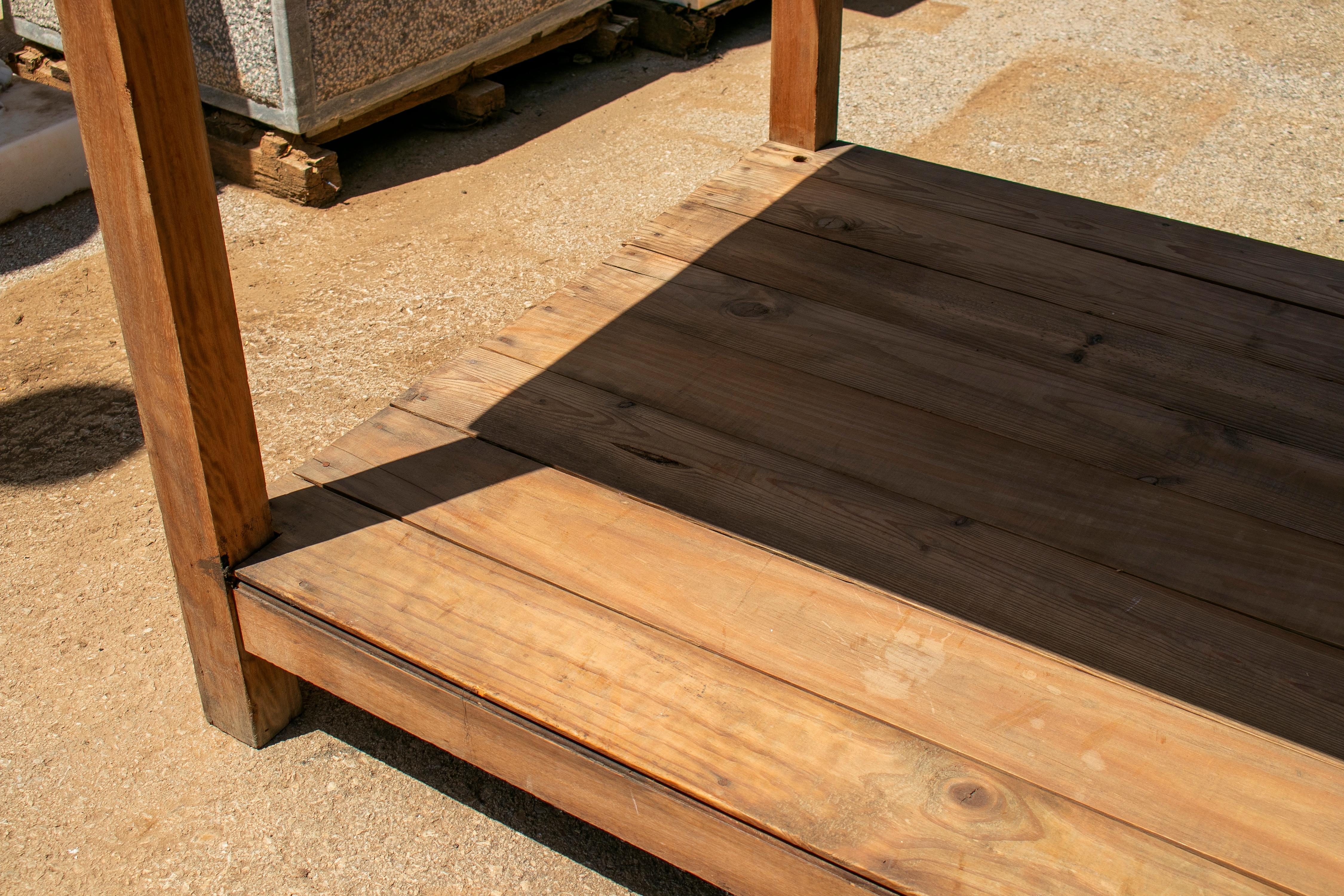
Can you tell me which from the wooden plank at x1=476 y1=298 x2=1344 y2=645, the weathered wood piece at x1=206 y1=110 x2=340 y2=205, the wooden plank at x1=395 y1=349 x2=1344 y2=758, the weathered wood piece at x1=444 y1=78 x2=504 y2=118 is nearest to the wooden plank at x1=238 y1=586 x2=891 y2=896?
the wooden plank at x1=395 y1=349 x2=1344 y2=758

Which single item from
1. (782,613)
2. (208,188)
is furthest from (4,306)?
(782,613)

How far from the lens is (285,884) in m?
1.67

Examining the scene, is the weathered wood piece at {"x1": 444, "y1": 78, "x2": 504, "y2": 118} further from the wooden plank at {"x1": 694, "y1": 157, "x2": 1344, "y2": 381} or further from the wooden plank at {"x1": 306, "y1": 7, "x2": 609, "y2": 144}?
the wooden plank at {"x1": 694, "y1": 157, "x2": 1344, "y2": 381}

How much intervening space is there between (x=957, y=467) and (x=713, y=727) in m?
0.66

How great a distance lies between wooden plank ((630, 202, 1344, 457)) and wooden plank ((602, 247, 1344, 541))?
36mm

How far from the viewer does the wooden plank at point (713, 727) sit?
1253 millimetres

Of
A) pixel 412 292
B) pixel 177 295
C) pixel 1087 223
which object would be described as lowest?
pixel 412 292

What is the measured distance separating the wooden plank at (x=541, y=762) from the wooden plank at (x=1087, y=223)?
1.63m

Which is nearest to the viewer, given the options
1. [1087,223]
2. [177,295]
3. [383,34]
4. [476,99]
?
[177,295]

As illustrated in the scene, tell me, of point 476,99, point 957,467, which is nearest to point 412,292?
point 476,99

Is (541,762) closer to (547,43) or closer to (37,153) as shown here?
(37,153)

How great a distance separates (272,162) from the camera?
353 centimetres

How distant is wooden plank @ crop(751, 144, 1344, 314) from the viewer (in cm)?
230

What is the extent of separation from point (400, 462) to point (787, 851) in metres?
0.90
